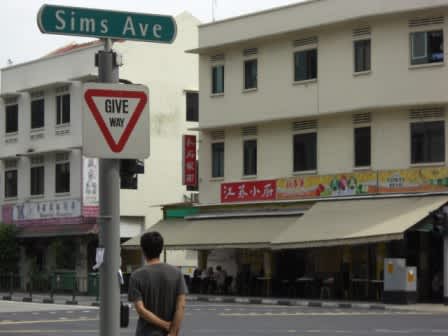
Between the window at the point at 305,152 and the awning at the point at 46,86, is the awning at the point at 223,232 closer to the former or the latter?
the window at the point at 305,152

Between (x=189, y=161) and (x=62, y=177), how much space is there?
Result: 8.40 metres

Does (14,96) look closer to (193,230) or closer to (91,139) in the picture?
(193,230)

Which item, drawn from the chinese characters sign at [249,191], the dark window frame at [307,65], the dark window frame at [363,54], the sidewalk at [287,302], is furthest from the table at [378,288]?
the dark window frame at [307,65]

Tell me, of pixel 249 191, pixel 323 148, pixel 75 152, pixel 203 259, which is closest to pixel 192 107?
pixel 75 152

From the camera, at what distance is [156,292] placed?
32.3 feet

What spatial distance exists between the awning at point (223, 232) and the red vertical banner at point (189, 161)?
177cm

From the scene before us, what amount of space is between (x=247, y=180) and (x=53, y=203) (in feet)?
39.3

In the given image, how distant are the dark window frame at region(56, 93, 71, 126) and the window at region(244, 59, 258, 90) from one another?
11.0 m

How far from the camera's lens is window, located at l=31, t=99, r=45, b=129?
194 feet

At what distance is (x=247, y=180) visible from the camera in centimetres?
4938

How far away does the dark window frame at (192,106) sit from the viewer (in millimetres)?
58844

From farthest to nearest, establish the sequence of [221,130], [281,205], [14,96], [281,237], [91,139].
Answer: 1. [14,96]
2. [221,130]
3. [281,205]
4. [281,237]
5. [91,139]

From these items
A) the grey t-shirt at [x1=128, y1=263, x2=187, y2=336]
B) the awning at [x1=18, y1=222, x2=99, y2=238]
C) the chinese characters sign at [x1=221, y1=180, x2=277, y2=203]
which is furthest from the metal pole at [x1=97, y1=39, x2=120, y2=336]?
the awning at [x1=18, y1=222, x2=99, y2=238]

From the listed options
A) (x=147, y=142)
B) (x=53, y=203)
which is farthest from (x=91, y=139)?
(x=53, y=203)
